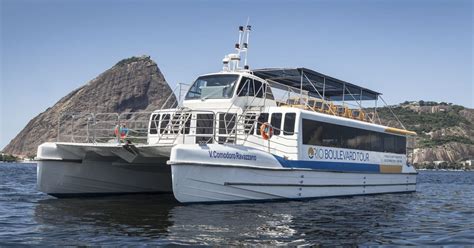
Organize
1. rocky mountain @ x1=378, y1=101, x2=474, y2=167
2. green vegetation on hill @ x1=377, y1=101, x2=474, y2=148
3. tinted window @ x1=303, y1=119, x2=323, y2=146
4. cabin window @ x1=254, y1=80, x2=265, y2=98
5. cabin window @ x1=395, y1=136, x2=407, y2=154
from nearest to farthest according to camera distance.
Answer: tinted window @ x1=303, y1=119, x2=323, y2=146, cabin window @ x1=254, y1=80, x2=265, y2=98, cabin window @ x1=395, y1=136, x2=407, y2=154, rocky mountain @ x1=378, y1=101, x2=474, y2=167, green vegetation on hill @ x1=377, y1=101, x2=474, y2=148

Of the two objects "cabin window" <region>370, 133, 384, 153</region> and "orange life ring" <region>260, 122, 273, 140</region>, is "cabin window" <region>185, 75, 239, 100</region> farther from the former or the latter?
"cabin window" <region>370, 133, 384, 153</region>

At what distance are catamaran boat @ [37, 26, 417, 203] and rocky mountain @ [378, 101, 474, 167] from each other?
93151 millimetres

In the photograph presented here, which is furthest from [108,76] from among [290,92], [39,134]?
[290,92]

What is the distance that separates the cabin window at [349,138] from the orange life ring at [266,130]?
1485 mm

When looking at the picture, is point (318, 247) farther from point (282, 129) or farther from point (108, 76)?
point (108, 76)

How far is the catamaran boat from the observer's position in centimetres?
1264

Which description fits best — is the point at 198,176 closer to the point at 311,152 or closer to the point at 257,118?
the point at 257,118

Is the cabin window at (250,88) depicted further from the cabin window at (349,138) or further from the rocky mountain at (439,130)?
the rocky mountain at (439,130)

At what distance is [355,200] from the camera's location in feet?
53.7

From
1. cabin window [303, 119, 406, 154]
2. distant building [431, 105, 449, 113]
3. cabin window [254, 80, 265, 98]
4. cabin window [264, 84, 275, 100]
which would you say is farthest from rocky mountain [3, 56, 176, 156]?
cabin window [254, 80, 265, 98]

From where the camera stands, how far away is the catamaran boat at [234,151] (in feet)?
41.5

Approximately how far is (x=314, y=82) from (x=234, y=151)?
7.68 meters

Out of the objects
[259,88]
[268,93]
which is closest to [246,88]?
[259,88]

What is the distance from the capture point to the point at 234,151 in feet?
42.1
